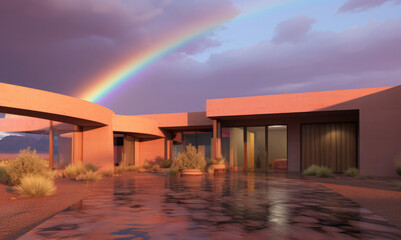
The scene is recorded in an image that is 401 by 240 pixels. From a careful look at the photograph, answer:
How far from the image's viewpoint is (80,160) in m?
18.2

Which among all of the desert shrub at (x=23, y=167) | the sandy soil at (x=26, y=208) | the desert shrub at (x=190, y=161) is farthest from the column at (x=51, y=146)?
the sandy soil at (x=26, y=208)

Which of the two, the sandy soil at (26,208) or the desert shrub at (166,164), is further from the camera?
the desert shrub at (166,164)

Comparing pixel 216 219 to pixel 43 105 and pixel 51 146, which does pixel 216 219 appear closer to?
pixel 43 105

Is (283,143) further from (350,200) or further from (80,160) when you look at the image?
(350,200)

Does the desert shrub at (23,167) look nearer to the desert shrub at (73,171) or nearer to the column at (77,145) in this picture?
the desert shrub at (73,171)

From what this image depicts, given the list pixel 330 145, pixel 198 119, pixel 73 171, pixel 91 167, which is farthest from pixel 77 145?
pixel 330 145

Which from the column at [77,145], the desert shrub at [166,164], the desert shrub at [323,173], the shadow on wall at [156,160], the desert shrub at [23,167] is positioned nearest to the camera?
the desert shrub at [23,167]

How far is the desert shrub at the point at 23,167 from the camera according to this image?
410 inches

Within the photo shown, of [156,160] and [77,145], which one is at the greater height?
[77,145]

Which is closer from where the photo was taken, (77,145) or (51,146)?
(51,146)

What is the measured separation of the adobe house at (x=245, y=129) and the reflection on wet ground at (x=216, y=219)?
7139 millimetres

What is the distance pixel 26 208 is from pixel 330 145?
16.1 m

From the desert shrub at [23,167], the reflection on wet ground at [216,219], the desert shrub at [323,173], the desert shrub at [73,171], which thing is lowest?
the desert shrub at [323,173]

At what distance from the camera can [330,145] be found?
19000 millimetres
